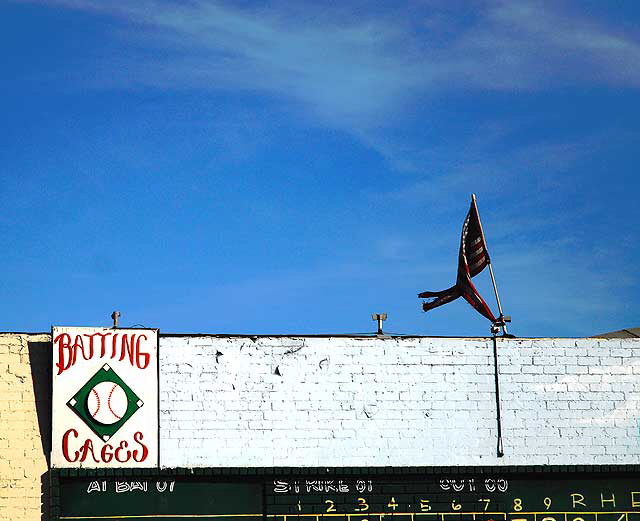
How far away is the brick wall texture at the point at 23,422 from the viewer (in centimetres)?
2036

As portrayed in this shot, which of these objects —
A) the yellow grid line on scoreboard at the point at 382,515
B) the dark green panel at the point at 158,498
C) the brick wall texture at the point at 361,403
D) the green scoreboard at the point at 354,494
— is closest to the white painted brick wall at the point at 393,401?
the brick wall texture at the point at 361,403

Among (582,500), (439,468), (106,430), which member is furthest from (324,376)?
(582,500)

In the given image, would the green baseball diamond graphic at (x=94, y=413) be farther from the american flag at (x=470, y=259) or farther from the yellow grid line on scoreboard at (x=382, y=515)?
the american flag at (x=470, y=259)

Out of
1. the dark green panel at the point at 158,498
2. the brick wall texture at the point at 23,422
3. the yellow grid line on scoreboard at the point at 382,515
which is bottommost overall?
the yellow grid line on scoreboard at the point at 382,515

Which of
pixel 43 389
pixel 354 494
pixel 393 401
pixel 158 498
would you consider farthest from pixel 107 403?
pixel 393 401

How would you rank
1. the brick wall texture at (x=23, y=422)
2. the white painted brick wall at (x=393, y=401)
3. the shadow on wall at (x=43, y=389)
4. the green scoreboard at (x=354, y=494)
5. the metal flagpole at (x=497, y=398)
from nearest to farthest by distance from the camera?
the brick wall texture at (x=23, y=422)
the shadow on wall at (x=43, y=389)
the green scoreboard at (x=354, y=494)
the white painted brick wall at (x=393, y=401)
the metal flagpole at (x=497, y=398)

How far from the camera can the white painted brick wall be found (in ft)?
70.1

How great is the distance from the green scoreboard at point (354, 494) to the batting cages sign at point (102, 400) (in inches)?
13.2

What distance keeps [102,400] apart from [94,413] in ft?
0.92

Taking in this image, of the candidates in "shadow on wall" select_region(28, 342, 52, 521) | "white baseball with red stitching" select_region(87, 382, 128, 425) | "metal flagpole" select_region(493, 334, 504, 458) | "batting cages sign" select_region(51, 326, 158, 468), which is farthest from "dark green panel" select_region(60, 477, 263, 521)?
"metal flagpole" select_region(493, 334, 504, 458)

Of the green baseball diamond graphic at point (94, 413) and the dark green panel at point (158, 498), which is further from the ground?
the green baseball diamond graphic at point (94, 413)

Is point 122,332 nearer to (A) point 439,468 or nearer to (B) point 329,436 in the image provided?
(B) point 329,436

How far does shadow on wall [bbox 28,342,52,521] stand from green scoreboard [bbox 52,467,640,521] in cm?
49

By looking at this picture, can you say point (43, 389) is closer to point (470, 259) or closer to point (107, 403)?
point (107, 403)
